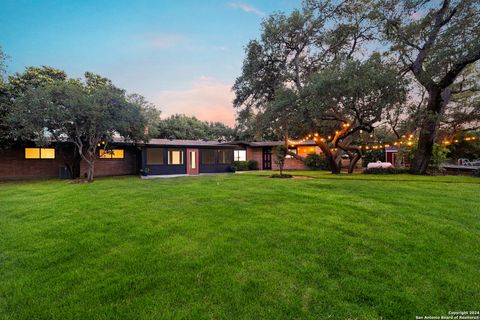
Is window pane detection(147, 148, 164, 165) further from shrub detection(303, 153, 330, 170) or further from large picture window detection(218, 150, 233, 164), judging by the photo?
shrub detection(303, 153, 330, 170)

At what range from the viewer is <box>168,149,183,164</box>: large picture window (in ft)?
59.4

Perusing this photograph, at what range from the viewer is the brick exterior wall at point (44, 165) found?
1552cm

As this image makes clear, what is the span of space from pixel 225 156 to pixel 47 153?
497 inches

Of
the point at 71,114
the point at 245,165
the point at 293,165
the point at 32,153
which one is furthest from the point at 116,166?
the point at 293,165

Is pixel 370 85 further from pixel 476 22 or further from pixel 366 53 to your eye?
pixel 366 53

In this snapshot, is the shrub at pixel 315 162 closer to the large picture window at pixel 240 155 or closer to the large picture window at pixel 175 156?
the large picture window at pixel 240 155

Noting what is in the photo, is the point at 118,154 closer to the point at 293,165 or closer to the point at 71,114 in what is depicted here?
the point at 71,114

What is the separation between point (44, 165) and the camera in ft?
53.9

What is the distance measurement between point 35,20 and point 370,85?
22.0 metres

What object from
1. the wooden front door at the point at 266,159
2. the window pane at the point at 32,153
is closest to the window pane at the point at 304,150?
the wooden front door at the point at 266,159

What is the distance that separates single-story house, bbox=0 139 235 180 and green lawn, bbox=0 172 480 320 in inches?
464

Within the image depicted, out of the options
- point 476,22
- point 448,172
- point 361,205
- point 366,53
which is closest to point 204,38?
point 366,53

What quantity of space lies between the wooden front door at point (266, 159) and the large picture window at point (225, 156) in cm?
479

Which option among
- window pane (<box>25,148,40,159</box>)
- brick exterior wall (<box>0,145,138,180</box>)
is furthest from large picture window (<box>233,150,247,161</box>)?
window pane (<box>25,148,40,159</box>)
